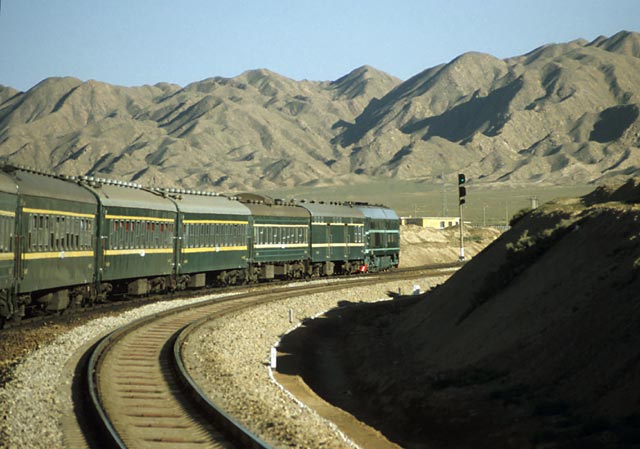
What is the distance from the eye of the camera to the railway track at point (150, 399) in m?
13.8

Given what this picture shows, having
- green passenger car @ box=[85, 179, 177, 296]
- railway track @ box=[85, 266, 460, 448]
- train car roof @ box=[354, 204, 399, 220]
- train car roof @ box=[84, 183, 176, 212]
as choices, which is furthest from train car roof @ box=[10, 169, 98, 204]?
train car roof @ box=[354, 204, 399, 220]

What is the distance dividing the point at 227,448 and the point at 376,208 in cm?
5119

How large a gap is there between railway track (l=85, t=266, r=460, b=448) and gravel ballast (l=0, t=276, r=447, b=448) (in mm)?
549

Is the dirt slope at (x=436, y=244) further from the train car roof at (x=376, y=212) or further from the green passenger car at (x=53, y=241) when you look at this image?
the green passenger car at (x=53, y=241)

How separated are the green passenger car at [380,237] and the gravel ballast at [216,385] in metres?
28.6

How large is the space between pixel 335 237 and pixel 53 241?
2979cm

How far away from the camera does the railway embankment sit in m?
15.0

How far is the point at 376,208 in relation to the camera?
64.2 metres

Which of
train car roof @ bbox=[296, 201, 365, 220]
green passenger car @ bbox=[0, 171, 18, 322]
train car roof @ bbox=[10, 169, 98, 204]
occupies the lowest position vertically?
green passenger car @ bbox=[0, 171, 18, 322]

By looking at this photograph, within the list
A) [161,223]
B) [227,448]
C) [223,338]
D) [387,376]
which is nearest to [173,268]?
[161,223]

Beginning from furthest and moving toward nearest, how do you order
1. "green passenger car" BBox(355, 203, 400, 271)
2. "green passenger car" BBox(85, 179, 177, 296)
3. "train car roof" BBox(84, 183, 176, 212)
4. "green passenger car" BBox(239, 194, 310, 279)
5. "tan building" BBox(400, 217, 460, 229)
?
"tan building" BBox(400, 217, 460, 229)
"green passenger car" BBox(355, 203, 400, 271)
"green passenger car" BBox(239, 194, 310, 279)
"train car roof" BBox(84, 183, 176, 212)
"green passenger car" BBox(85, 179, 177, 296)

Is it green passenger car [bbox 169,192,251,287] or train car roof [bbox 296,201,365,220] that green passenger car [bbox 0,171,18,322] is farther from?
train car roof [bbox 296,201,365,220]

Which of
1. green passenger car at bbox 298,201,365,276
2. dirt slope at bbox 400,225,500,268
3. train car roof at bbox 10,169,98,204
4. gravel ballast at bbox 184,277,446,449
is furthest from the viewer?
dirt slope at bbox 400,225,500,268

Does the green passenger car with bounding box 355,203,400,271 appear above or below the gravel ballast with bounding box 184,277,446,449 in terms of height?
above
